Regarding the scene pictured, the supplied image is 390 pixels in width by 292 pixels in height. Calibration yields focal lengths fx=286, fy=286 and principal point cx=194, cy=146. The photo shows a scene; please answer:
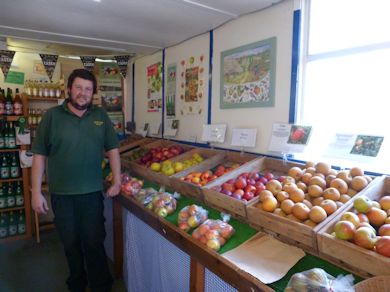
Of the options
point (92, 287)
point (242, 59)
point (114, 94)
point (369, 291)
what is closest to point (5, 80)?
point (114, 94)

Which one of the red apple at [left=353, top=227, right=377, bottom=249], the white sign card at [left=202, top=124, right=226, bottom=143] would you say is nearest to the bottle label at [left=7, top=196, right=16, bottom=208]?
the white sign card at [left=202, top=124, right=226, bottom=143]

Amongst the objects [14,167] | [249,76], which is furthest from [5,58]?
[249,76]

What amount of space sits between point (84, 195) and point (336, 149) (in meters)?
1.75

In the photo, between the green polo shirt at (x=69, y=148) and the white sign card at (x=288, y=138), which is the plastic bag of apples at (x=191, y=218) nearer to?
the white sign card at (x=288, y=138)

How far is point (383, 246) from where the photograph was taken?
1.00 metres

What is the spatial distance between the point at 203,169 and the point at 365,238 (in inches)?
54.5

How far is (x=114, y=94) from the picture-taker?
450cm

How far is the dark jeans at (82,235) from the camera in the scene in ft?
6.82

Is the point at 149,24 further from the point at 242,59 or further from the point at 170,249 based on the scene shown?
the point at 170,249

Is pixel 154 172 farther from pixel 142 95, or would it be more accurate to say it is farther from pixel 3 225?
pixel 3 225

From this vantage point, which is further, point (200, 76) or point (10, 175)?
point (10, 175)

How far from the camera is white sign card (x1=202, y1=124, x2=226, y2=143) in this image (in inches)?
99.4

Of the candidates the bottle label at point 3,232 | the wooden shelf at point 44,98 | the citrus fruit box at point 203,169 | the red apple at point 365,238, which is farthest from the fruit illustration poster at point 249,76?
the bottle label at point 3,232

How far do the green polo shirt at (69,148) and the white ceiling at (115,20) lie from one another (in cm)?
79
